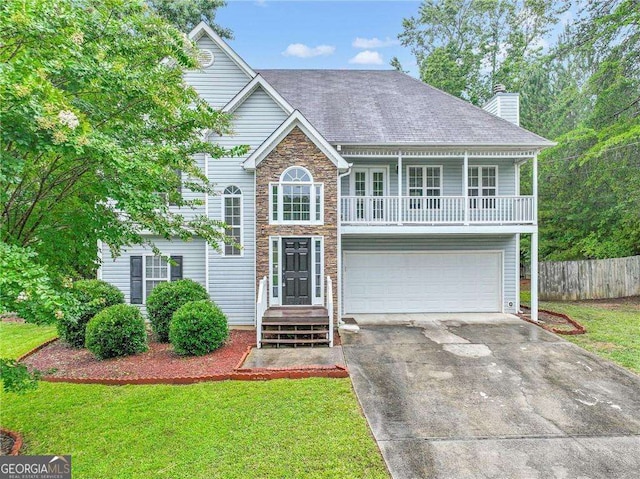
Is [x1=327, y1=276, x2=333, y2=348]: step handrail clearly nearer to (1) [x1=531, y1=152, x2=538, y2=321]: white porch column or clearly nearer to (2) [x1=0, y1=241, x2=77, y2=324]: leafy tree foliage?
(2) [x1=0, y1=241, x2=77, y2=324]: leafy tree foliage

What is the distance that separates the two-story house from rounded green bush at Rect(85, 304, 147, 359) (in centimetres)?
270

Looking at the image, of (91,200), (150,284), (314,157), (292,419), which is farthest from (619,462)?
(150,284)

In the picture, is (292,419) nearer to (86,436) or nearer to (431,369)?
(86,436)

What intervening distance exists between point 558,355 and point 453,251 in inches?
201

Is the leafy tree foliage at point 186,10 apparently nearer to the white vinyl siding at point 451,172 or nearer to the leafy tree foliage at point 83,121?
the white vinyl siding at point 451,172

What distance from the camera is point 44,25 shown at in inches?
146

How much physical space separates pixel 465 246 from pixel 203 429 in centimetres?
1062

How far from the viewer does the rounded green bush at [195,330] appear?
328 inches

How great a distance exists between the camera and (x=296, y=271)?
35.5ft

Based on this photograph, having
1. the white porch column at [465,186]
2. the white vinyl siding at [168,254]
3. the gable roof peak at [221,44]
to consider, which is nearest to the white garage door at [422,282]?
the white porch column at [465,186]

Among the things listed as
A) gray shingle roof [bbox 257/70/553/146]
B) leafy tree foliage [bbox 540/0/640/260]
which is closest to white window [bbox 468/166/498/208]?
gray shingle roof [bbox 257/70/553/146]

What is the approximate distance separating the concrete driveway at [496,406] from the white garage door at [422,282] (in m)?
3.06

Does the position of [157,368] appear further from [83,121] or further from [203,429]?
[83,121]

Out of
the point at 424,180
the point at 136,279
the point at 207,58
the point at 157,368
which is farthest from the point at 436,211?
the point at 136,279
